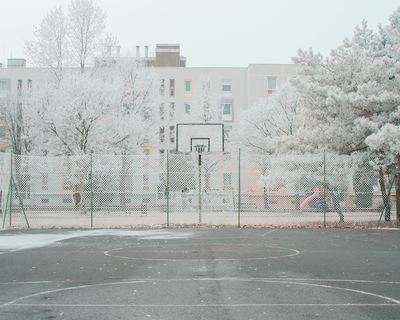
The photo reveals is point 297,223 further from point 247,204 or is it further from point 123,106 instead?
point 123,106

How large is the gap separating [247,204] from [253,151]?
32.8ft

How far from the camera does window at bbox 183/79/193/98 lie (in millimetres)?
46031

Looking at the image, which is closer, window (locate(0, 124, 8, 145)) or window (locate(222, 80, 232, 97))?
window (locate(0, 124, 8, 145))

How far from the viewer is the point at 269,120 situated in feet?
103

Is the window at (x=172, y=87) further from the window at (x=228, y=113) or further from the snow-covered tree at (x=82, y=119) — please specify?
the snow-covered tree at (x=82, y=119)

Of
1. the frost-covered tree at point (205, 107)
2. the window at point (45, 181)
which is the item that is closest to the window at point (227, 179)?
the window at point (45, 181)

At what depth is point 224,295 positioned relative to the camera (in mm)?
5668

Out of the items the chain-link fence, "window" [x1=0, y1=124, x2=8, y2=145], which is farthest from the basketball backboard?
"window" [x1=0, y1=124, x2=8, y2=145]

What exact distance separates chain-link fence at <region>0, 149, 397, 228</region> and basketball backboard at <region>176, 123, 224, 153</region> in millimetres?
1222

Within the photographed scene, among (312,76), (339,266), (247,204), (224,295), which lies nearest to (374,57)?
(312,76)

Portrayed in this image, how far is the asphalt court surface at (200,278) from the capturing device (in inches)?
198

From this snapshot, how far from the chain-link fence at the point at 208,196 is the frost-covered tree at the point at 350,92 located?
0.87 metres

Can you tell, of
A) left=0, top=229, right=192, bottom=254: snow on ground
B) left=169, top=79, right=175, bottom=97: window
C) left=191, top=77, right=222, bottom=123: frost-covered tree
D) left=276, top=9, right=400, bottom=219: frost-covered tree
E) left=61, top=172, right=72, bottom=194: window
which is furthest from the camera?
left=169, top=79, right=175, bottom=97: window

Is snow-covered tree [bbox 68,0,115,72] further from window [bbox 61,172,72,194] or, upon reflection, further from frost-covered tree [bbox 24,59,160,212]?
window [bbox 61,172,72,194]
